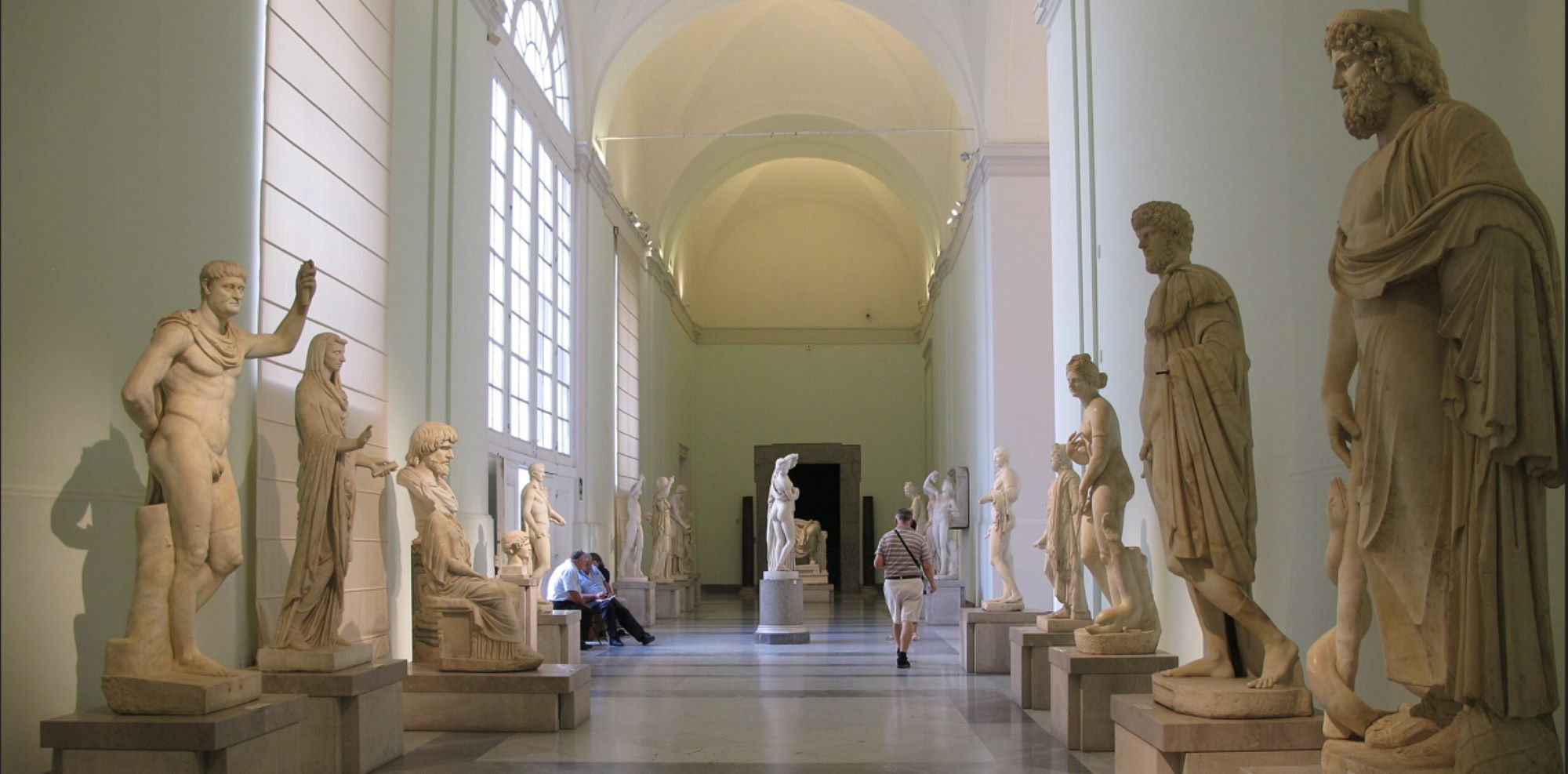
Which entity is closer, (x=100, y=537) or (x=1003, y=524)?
(x=100, y=537)

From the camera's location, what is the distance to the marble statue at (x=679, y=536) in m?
24.3

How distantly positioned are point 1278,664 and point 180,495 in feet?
15.8

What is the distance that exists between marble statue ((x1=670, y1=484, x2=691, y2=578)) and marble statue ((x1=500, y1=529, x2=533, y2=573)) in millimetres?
10992

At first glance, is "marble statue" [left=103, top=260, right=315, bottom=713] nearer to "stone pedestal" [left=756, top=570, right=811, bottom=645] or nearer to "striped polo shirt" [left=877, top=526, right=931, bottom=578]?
"striped polo shirt" [left=877, top=526, right=931, bottom=578]

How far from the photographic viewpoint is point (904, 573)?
42.4 ft

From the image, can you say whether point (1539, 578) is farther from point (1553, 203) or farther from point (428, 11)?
point (428, 11)

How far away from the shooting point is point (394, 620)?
10.7 meters

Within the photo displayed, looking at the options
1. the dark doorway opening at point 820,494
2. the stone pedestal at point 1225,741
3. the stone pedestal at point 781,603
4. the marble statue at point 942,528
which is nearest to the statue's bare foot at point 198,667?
the stone pedestal at point 1225,741

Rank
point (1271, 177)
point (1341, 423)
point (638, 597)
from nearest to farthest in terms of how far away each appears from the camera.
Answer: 1. point (1341, 423)
2. point (1271, 177)
3. point (638, 597)

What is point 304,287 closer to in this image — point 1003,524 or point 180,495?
point 180,495

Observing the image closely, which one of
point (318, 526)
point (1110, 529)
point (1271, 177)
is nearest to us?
point (1271, 177)

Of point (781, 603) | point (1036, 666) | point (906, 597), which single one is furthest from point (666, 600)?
point (1036, 666)

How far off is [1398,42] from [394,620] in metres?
9.12

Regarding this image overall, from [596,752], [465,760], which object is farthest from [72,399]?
[596,752]
